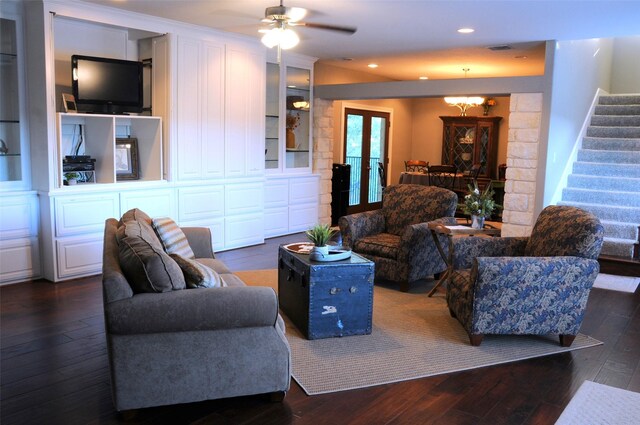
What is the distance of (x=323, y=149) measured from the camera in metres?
8.32

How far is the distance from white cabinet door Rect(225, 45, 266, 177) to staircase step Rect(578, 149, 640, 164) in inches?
176

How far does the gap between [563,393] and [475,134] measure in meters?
8.05

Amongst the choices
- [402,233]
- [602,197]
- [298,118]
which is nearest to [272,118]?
[298,118]

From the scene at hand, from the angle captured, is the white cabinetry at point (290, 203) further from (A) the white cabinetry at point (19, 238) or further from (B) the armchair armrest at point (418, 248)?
(A) the white cabinetry at point (19, 238)

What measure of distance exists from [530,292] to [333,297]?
1.30 meters

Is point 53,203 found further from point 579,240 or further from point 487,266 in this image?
point 579,240

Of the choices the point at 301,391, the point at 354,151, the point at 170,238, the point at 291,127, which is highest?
the point at 291,127

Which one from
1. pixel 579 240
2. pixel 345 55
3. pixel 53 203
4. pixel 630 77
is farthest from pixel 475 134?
pixel 53 203

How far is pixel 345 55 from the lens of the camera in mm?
7680

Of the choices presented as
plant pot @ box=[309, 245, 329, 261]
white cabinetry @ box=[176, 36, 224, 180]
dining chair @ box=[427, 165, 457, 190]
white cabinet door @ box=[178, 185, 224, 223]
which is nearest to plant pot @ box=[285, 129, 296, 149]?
white cabinetry @ box=[176, 36, 224, 180]

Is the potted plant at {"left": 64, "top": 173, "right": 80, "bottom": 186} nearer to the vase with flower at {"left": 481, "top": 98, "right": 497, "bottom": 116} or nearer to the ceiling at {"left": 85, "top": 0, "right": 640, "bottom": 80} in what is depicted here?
the ceiling at {"left": 85, "top": 0, "right": 640, "bottom": 80}

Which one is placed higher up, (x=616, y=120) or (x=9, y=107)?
(x=616, y=120)

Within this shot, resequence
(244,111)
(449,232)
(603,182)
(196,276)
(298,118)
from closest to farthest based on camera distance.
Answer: (196,276), (449,232), (244,111), (603,182), (298,118)

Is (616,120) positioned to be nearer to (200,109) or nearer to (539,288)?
(539,288)
